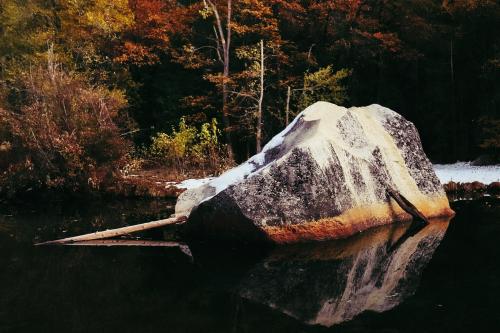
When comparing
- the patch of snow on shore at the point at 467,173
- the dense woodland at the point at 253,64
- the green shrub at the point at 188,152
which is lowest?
the patch of snow on shore at the point at 467,173

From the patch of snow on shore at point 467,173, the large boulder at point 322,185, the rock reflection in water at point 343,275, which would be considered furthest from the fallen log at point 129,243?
the patch of snow on shore at point 467,173

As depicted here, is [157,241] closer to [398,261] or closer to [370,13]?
[398,261]

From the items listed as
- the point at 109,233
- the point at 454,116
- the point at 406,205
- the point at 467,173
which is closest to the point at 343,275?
the point at 406,205

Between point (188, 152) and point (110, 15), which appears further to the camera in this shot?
point (110, 15)

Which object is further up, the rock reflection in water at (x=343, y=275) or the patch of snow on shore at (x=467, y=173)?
the rock reflection in water at (x=343, y=275)

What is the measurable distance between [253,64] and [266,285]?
59.1 ft

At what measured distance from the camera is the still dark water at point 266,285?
21.6ft

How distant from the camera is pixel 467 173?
781 inches

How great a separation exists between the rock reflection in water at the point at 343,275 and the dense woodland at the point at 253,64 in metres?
11.8

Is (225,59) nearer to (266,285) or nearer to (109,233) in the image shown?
(109,233)

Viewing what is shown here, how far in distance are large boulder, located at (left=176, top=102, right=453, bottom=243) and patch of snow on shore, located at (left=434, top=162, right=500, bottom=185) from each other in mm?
5542

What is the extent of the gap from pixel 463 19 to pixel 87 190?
17.7 meters

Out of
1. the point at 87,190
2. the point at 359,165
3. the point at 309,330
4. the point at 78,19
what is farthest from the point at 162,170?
the point at 309,330

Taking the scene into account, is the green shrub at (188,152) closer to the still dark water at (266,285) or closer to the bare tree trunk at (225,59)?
the bare tree trunk at (225,59)
